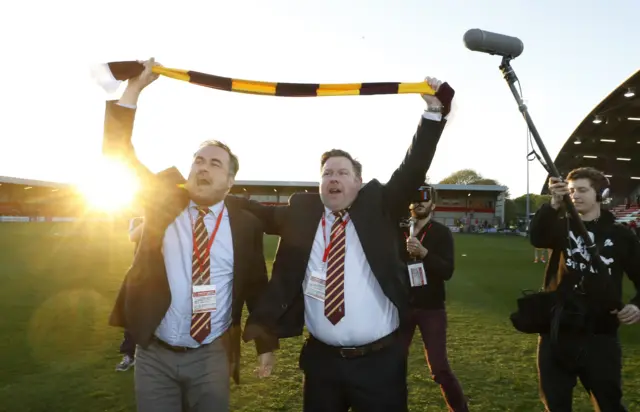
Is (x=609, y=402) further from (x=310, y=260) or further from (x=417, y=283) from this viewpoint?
(x=310, y=260)

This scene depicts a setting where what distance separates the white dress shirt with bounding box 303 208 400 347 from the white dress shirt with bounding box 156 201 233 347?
495mm

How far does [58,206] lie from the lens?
216 ft

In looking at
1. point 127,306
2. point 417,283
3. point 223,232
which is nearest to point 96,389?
point 127,306

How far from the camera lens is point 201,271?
271 centimetres

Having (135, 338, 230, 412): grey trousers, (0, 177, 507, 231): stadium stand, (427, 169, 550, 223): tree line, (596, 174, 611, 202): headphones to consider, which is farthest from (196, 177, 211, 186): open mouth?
(427, 169, 550, 223): tree line

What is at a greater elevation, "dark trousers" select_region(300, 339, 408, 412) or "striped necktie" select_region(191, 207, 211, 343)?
"striped necktie" select_region(191, 207, 211, 343)

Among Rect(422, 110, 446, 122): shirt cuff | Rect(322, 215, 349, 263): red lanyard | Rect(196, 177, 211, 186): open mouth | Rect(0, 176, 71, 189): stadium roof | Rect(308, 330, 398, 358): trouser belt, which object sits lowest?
Rect(308, 330, 398, 358): trouser belt

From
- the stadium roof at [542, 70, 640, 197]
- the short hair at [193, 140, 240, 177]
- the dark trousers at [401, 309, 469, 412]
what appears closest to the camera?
the short hair at [193, 140, 240, 177]

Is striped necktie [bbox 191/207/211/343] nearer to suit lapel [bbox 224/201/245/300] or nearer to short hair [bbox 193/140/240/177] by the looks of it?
suit lapel [bbox 224/201/245/300]

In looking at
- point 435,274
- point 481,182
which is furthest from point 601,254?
point 481,182

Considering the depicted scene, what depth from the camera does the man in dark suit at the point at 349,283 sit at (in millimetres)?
2678

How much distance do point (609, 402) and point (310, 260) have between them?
2.26 meters

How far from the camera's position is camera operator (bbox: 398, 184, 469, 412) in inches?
155

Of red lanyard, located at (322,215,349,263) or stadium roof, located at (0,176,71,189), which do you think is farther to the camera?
stadium roof, located at (0,176,71,189)
